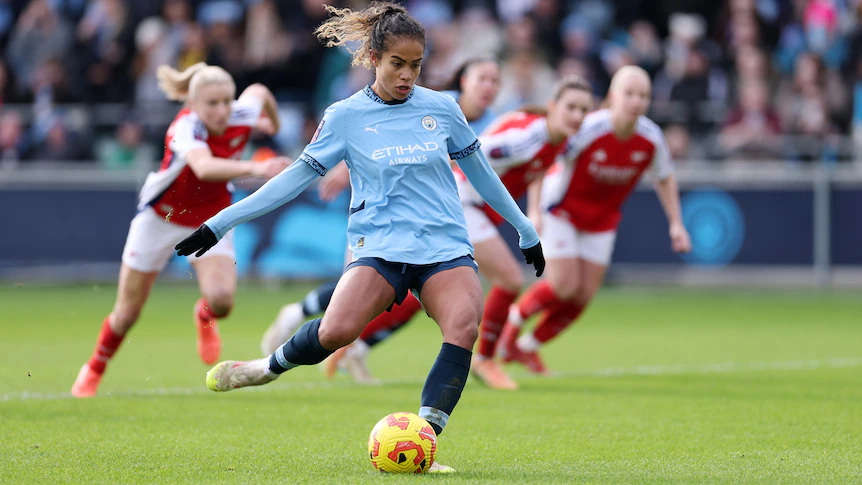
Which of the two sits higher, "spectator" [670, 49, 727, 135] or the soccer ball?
the soccer ball

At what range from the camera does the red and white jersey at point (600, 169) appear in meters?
9.04

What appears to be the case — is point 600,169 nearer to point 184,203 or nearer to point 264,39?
point 184,203

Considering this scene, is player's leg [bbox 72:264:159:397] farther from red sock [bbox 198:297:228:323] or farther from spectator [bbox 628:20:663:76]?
spectator [bbox 628:20:663:76]

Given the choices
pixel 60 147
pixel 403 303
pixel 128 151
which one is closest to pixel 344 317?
pixel 403 303

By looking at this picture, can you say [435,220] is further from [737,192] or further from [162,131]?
[162,131]

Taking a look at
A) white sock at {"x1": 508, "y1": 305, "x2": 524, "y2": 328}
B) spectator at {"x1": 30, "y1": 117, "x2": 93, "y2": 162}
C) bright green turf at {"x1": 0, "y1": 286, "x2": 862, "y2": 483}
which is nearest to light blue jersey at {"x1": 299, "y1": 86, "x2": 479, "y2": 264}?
bright green turf at {"x1": 0, "y1": 286, "x2": 862, "y2": 483}

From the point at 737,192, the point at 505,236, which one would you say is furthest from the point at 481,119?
the point at 737,192

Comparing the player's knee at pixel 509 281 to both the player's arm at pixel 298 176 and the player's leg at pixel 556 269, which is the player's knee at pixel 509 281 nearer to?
the player's leg at pixel 556 269

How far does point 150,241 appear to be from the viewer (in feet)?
25.6

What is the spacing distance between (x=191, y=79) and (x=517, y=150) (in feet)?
7.27

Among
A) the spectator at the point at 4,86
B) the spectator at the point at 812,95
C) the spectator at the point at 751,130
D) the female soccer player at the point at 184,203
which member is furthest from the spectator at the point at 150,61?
the female soccer player at the point at 184,203

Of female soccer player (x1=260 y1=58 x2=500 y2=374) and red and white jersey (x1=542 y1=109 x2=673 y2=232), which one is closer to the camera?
female soccer player (x1=260 y1=58 x2=500 y2=374)

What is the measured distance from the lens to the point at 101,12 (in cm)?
1931

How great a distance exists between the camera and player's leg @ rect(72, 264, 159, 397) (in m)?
7.80
